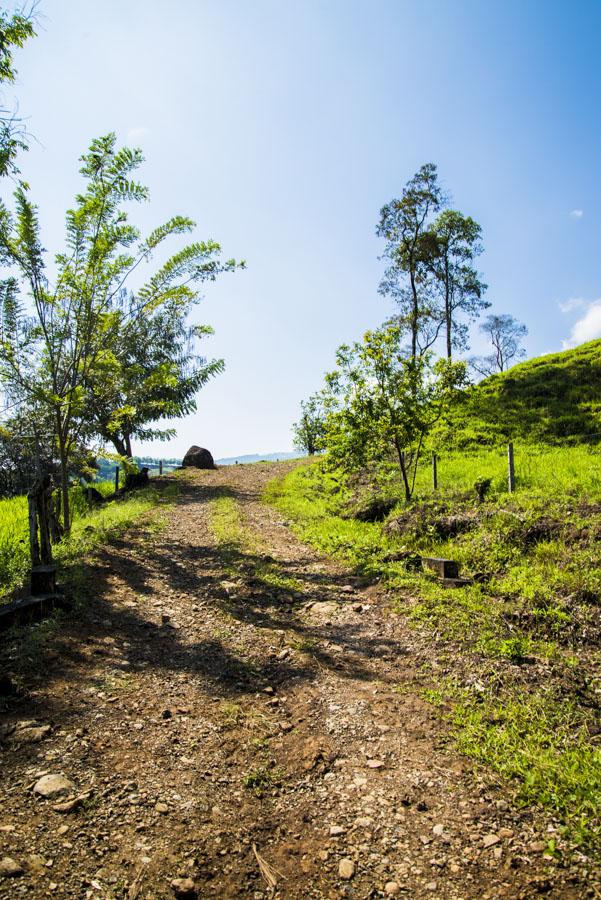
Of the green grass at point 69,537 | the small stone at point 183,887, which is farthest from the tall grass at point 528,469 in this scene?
the small stone at point 183,887

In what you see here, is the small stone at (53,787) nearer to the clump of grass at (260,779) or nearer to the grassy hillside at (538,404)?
the clump of grass at (260,779)

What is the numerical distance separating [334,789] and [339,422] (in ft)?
32.8

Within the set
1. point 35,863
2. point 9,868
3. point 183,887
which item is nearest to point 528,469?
point 183,887

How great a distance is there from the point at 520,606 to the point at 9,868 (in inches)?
218

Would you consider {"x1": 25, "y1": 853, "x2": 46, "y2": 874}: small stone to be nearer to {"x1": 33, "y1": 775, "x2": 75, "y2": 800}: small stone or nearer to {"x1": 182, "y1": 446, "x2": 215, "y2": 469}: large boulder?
{"x1": 33, "y1": 775, "x2": 75, "y2": 800}: small stone

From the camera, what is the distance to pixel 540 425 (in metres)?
18.1

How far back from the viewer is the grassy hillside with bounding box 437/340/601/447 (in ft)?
56.8

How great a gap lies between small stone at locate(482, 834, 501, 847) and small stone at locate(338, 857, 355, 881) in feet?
2.70

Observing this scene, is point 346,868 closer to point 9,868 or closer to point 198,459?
point 9,868

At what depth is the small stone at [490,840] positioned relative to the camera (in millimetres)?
3014

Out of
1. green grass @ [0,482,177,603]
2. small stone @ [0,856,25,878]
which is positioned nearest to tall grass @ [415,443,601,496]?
green grass @ [0,482,177,603]

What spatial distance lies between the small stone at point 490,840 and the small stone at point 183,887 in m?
1.72

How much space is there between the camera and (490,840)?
3.04 meters

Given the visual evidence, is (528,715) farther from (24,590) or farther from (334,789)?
(24,590)
